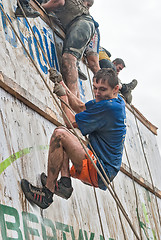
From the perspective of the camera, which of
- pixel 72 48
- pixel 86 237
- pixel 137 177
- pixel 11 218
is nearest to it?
pixel 11 218

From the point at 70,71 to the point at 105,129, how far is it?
1.91 metres

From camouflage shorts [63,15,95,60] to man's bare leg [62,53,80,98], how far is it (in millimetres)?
95

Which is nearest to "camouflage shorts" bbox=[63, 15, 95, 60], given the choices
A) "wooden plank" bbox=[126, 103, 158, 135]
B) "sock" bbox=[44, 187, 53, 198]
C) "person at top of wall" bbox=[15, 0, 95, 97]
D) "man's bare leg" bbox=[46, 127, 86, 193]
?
"person at top of wall" bbox=[15, 0, 95, 97]

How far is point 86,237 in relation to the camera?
19.6 feet

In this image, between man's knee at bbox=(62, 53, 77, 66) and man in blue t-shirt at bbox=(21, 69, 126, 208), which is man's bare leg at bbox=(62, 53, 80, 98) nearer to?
man's knee at bbox=(62, 53, 77, 66)

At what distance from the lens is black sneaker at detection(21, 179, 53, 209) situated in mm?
4699

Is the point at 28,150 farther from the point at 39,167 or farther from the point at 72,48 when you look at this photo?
the point at 72,48

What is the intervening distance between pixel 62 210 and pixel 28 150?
90 centimetres

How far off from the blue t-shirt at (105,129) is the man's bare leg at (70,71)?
5.26 feet

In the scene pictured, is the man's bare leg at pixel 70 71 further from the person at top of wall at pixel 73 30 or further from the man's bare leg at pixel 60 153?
the man's bare leg at pixel 60 153

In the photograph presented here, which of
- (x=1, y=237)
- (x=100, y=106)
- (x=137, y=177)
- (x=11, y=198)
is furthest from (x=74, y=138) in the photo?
(x=137, y=177)

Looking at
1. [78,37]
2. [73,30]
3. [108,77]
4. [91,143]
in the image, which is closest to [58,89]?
[108,77]

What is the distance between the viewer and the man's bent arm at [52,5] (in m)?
6.80

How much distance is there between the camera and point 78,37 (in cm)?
695
